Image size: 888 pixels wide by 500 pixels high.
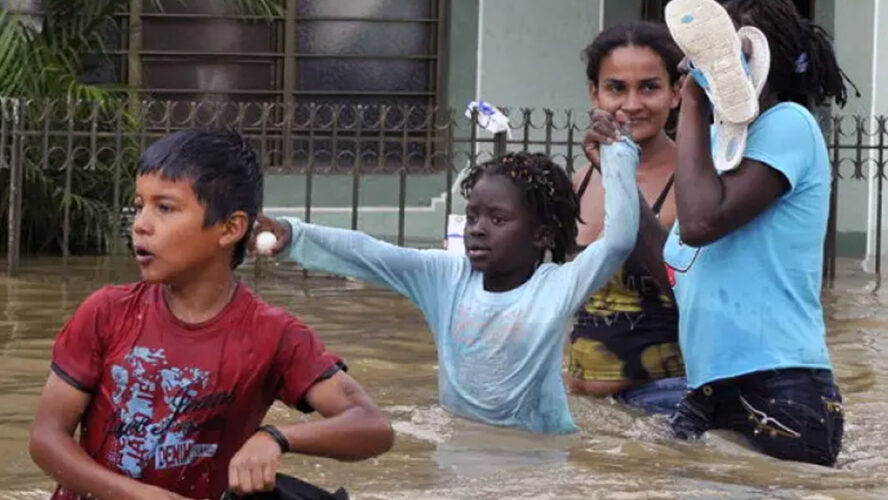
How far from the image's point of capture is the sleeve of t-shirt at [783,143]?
16.3 ft

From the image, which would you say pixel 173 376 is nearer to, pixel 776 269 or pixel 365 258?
pixel 365 258

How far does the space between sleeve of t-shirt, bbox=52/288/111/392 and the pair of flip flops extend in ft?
6.09

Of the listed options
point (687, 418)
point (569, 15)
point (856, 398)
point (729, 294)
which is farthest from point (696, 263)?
point (569, 15)

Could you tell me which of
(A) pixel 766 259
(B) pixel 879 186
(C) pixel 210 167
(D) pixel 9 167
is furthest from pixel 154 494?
(B) pixel 879 186

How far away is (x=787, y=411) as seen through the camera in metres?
5.07

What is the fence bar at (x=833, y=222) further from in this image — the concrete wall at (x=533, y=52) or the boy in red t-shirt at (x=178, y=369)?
the boy in red t-shirt at (x=178, y=369)

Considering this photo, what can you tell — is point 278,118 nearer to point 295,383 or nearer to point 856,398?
point 856,398

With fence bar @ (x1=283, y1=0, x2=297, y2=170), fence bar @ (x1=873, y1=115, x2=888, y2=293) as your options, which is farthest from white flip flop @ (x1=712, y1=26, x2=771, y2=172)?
fence bar @ (x1=283, y1=0, x2=297, y2=170)

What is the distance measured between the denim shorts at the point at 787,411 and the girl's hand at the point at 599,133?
30.7 inches

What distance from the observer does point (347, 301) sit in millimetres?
10984

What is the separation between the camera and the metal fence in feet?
40.7

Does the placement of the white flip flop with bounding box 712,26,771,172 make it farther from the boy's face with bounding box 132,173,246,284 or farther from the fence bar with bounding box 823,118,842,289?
the fence bar with bounding box 823,118,842,289

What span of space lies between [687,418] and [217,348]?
2.08 metres

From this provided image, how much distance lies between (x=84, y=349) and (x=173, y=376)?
0.19 m
